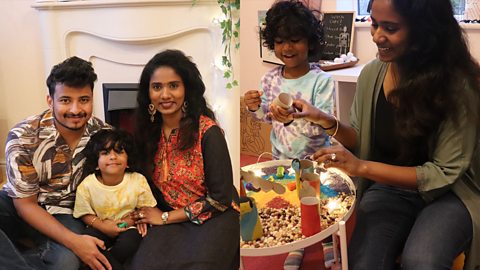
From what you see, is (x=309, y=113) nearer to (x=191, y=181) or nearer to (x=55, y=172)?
(x=191, y=181)

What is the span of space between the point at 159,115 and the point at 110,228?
0.64 ft

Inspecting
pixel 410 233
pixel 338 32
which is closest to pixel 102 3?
pixel 410 233

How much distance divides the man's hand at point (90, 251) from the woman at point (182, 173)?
0.05m

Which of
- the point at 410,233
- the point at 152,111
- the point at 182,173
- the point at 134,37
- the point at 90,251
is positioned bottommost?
the point at 410,233

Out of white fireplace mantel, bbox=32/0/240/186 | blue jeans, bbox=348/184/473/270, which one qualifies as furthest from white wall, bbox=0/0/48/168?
blue jeans, bbox=348/184/473/270

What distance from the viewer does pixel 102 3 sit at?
657 mm

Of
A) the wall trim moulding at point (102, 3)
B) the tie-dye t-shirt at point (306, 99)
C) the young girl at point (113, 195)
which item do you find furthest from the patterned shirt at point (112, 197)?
the tie-dye t-shirt at point (306, 99)

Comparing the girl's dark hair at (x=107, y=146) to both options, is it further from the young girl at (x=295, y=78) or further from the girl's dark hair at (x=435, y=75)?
the girl's dark hair at (x=435, y=75)

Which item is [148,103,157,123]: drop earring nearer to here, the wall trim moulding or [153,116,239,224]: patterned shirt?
[153,116,239,224]: patterned shirt

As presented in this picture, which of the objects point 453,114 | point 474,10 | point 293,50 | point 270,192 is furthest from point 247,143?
point 474,10

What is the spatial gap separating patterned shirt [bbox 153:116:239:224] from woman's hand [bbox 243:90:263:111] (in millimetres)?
245

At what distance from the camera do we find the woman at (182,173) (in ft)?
2.21

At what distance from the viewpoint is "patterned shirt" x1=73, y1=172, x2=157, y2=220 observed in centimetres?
71

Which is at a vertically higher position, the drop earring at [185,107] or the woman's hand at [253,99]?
the drop earring at [185,107]
